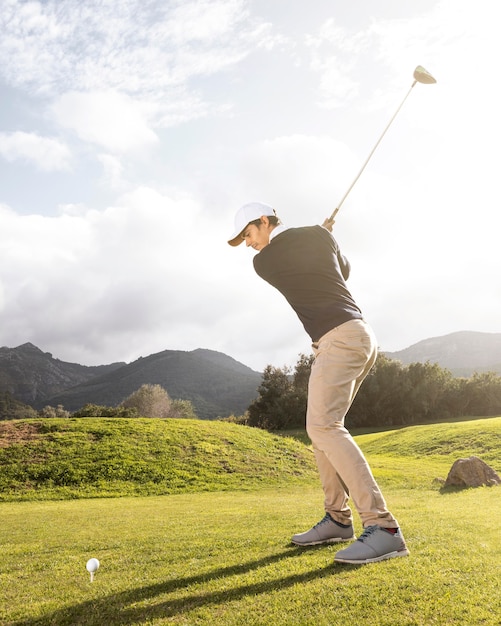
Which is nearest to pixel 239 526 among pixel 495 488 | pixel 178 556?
pixel 178 556

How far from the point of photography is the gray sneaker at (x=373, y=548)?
4.34m

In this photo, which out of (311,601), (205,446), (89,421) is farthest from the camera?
(89,421)

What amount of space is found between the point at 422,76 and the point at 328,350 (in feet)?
22.4

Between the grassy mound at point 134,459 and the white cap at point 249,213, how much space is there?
1956 cm

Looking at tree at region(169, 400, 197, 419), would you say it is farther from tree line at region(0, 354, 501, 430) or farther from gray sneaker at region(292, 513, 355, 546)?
gray sneaker at region(292, 513, 355, 546)

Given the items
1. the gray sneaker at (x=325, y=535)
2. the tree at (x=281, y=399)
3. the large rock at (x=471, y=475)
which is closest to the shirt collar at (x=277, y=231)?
the gray sneaker at (x=325, y=535)

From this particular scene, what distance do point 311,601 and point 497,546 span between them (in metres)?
2.36

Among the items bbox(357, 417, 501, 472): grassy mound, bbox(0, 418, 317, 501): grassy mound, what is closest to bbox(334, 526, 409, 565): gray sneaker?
bbox(0, 418, 317, 501): grassy mound

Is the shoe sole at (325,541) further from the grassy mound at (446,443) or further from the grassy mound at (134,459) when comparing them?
the grassy mound at (446,443)

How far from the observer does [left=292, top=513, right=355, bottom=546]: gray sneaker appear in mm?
5211

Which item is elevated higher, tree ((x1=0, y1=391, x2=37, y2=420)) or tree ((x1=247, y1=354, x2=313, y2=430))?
tree ((x1=0, y1=391, x2=37, y2=420))

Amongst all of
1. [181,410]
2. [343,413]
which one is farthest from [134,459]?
[181,410]

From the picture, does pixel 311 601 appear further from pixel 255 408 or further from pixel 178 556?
pixel 255 408

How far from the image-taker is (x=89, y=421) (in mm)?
31734
